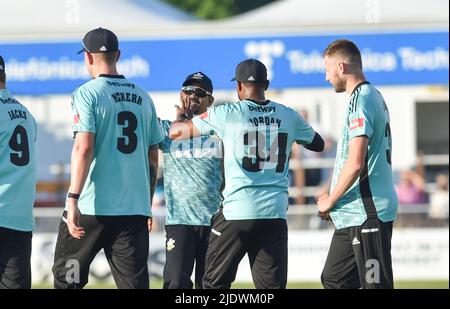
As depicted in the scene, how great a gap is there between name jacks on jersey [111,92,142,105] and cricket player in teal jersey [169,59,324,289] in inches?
17.8

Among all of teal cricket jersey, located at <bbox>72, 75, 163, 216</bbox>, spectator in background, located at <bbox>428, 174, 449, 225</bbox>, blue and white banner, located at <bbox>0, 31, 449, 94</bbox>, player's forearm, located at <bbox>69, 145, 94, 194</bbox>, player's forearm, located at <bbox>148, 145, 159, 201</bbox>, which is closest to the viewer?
player's forearm, located at <bbox>69, 145, 94, 194</bbox>

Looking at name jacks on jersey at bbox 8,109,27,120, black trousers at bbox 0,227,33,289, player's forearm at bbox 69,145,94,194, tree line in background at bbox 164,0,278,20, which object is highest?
tree line in background at bbox 164,0,278,20

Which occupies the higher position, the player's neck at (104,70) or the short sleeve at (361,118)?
the player's neck at (104,70)

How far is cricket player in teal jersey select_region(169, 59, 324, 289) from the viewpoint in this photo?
827 centimetres

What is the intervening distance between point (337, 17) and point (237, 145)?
8.91 m

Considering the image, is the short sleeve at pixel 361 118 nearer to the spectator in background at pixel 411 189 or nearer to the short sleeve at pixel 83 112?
the short sleeve at pixel 83 112

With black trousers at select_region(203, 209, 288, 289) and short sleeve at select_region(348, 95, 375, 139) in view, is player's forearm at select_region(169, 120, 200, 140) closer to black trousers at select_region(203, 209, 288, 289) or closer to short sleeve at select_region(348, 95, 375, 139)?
black trousers at select_region(203, 209, 288, 289)

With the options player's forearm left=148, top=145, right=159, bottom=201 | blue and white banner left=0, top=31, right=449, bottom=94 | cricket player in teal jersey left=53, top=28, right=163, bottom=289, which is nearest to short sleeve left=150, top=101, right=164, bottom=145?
player's forearm left=148, top=145, right=159, bottom=201

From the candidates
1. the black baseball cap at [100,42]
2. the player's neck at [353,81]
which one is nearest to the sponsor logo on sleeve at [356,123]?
the player's neck at [353,81]

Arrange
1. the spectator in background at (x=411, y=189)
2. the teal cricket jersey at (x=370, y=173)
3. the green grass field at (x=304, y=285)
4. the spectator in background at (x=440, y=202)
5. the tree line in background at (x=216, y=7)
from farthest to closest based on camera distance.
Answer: the tree line in background at (x=216, y=7) < the spectator in background at (x=411, y=189) < the spectator in background at (x=440, y=202) < the green grass field at (x=304, y=285) < the teal cricket jersey at (x=370, y=173)

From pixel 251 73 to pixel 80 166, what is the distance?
60.3 inches

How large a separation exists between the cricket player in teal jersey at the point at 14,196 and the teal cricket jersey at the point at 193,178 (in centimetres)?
152

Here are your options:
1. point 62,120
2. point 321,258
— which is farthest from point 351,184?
point 62,120

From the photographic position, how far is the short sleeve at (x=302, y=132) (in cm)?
851
